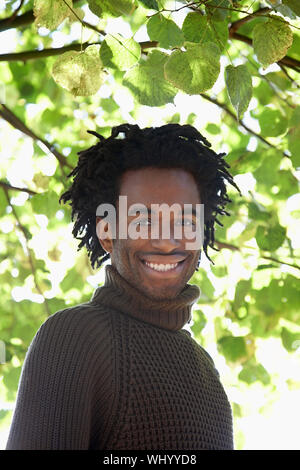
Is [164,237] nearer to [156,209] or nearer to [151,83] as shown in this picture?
[156,209]

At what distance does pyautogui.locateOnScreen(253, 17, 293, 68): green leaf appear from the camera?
3.92ft

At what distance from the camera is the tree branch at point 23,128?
2.10 metres

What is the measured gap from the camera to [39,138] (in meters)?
2.13

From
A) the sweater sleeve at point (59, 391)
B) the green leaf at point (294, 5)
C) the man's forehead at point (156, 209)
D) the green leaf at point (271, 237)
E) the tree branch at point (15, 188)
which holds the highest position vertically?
the tree branch at point (15, 188)

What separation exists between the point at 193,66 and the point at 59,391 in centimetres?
60

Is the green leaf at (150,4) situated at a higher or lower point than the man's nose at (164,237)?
higher

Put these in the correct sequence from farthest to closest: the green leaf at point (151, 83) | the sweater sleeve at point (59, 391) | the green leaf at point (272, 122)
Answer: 1. the green leaf at point (272, 122)
2. the green leaf at point (151, 83)
3. the sweater sleeve at point (59, 391)

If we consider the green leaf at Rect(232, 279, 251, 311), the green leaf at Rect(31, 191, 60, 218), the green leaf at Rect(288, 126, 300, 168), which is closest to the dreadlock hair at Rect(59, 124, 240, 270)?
the green leaf at Rect(288, 126, 300, 168)

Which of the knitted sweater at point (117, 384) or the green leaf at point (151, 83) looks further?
the green leaf at point (151, 83)

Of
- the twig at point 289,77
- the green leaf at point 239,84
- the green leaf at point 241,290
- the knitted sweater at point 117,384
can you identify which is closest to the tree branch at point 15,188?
the green leaf at point 241,290

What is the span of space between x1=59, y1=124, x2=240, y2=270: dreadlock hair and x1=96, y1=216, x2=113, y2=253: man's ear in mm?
43

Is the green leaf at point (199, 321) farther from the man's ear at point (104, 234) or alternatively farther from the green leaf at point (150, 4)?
the green leaf at point (150, 4)

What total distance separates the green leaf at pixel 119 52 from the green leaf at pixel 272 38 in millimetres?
242
